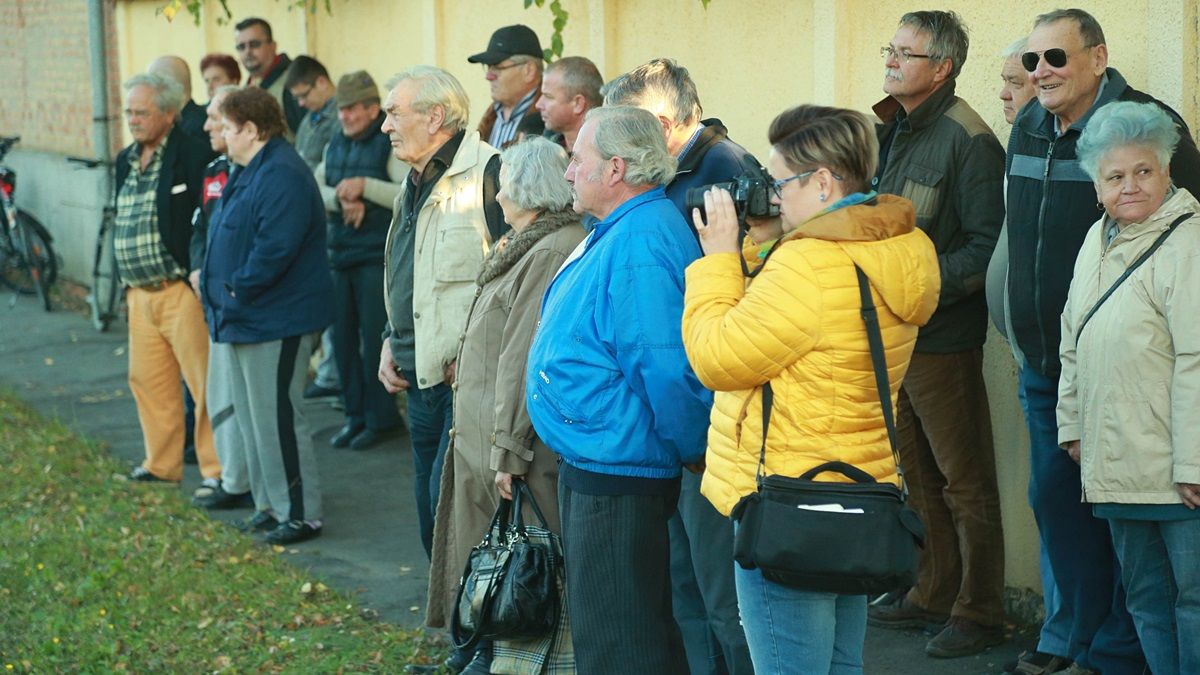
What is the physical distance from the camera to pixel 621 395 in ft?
13.3

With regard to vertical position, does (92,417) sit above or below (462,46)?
below

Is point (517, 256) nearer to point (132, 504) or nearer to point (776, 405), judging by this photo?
point (776, 405)

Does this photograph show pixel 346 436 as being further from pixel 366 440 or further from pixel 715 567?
Answer: pixel 715 567

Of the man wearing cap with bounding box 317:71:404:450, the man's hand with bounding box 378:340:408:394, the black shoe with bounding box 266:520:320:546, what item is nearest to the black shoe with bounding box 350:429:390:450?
the man wearing cap with bounding box 317:71:404:450

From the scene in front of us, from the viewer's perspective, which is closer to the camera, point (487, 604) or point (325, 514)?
point (487, 604)

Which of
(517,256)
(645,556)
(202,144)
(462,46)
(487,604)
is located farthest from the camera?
(462,46)

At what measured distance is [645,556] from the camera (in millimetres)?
4133

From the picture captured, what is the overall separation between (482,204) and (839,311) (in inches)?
93.5

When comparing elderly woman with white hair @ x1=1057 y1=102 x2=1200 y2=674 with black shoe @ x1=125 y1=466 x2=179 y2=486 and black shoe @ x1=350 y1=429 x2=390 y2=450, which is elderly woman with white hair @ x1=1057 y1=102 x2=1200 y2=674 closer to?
black shoe @ x1=350 y1=429 x2=390 y2=450

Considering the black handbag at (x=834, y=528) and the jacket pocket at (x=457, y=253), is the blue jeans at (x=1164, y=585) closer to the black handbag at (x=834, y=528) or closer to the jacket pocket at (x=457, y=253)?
the black handbag at (x=834, y=528)

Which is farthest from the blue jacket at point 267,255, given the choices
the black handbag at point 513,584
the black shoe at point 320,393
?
the black shoe at point 320,393

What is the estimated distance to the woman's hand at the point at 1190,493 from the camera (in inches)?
156

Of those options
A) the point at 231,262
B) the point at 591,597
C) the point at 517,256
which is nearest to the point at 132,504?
the point at 231,262

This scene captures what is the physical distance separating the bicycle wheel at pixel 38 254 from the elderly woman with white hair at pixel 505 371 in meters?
9.56
